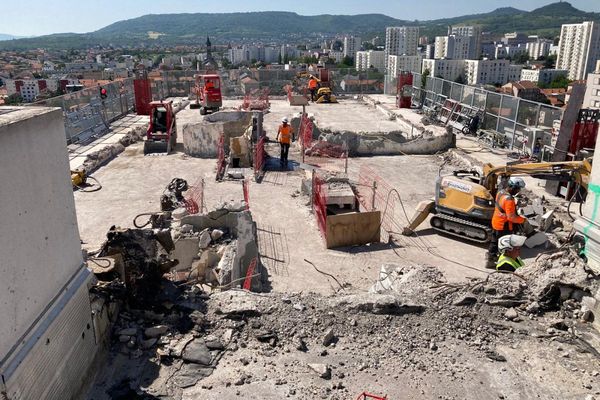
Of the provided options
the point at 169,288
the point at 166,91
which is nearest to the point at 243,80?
the point at 166,91

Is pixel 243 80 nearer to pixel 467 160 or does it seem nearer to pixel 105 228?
pixel 467 160

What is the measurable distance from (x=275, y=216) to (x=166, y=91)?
23.1 m

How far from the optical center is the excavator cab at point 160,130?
19.1m

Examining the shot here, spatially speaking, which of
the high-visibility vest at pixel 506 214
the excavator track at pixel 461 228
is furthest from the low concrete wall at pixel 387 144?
the high-visibility vest at pixel 506 214

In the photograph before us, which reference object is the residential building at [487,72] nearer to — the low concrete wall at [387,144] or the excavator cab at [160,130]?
the low concrete wall at [387,144]

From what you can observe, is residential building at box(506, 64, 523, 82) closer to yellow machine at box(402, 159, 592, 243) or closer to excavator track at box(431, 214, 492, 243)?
yellow machine at box(402, 159, 592, 243)

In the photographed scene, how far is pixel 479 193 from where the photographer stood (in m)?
11.2

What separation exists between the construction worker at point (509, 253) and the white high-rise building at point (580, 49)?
129144 mm

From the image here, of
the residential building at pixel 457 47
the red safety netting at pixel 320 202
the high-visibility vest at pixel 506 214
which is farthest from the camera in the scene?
the residential building at pixel 457 47

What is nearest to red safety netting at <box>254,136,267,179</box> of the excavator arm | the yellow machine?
the yellow machine

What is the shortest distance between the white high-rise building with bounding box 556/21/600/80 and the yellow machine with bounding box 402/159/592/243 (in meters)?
125

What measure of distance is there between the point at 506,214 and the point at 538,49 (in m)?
209

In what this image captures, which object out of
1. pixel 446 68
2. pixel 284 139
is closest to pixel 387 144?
pixel 284 139

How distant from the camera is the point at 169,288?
23.1ft
